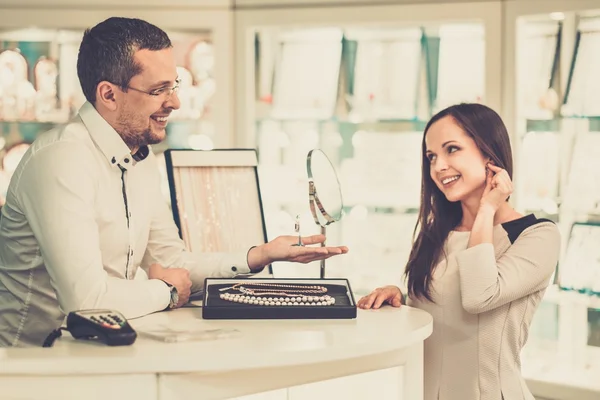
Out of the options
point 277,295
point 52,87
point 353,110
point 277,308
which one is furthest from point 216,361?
point 52,87

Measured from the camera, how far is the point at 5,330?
2.30 metres

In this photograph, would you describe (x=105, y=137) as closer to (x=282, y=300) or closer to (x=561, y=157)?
(x=282, y=300)

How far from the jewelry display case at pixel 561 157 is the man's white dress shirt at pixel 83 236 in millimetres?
1643

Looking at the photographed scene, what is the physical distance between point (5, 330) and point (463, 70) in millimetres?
2478

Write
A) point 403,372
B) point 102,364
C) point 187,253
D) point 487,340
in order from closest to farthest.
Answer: point 102,364 → point 403,372 → point 487,340 → point 187,253

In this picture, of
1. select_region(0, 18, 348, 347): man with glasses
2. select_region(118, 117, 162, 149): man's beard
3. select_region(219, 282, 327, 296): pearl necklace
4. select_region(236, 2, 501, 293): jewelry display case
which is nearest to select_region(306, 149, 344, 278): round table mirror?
select_region(0, 18, 348, 347): man with glasses

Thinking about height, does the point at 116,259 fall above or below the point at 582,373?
above

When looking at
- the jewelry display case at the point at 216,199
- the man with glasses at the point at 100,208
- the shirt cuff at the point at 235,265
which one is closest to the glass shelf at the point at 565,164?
the jewelry display case at the point at 216,199

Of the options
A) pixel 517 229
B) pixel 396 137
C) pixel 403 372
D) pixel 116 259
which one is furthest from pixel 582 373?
pixel 116 259

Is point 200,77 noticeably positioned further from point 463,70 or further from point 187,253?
point 187,253

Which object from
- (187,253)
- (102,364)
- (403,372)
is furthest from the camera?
(187,253)

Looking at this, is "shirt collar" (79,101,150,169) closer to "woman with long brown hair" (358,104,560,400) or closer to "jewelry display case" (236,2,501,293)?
"woman with long brown hair" (358,104,560,400)

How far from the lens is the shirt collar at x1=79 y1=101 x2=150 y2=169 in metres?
2.32

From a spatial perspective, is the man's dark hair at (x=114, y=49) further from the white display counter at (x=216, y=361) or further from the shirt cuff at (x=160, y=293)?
the white display counter at (x=216, y=361)
